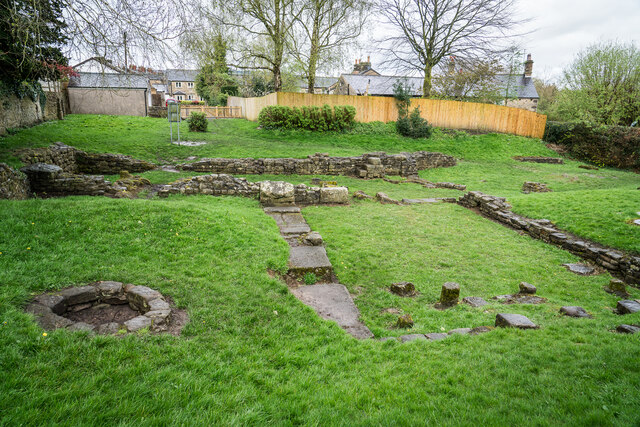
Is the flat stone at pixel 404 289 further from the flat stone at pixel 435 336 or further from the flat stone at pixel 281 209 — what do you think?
the flat stone at pixel 281 209

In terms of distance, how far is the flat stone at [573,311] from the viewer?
4.88 m

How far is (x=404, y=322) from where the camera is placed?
4812 mm

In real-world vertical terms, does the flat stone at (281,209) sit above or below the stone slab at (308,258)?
→ above

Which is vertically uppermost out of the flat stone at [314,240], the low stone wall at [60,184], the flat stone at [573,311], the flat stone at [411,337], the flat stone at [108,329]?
the low stone wall at [60,184]

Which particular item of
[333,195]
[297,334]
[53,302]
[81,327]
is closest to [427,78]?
[333,195]

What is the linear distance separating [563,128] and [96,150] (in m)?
31.7

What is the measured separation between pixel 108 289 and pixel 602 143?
30.0 meters

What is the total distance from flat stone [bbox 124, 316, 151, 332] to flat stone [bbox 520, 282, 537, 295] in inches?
236

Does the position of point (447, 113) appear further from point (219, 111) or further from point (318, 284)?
point (318, 284)

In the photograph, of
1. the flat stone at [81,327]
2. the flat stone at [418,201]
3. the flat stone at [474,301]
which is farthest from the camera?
the flat stone at [418,201]

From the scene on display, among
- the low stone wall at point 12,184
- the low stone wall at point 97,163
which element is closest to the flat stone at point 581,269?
the low stone wall at point 12,184

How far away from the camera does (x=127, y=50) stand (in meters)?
7.04

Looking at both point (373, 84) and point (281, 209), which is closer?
point (281, 209)

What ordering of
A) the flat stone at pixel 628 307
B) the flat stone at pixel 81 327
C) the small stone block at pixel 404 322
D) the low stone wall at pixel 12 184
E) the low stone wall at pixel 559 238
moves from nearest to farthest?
the flat stone at pixel 81 327 → the small stone block at pixel 404 322 → the flat stone at pixel 628 307 → the low stone wall at pixel 559 238 → the low stone wall at pixel 12 184
